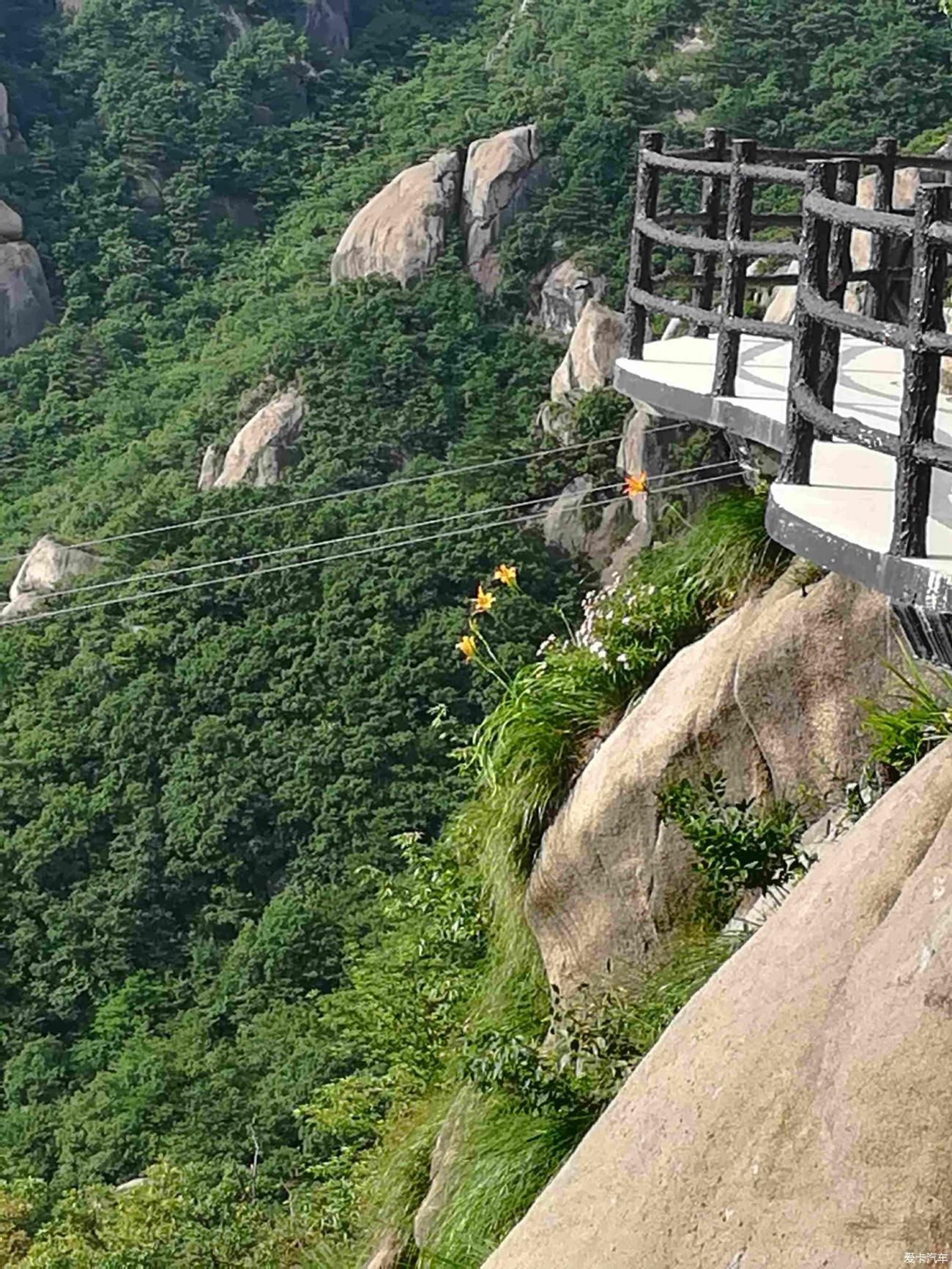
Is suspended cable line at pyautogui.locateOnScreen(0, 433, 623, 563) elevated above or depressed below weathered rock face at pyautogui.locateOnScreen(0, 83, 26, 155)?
below

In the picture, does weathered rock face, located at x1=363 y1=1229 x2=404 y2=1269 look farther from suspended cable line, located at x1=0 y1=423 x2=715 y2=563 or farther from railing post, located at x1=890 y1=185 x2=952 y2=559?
suspended cable line, located at x1=0 y1=423 x2=715 y2=563

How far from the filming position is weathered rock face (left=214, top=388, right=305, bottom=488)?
122 ft

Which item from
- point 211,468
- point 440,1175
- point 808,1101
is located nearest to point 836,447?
point 808,1101

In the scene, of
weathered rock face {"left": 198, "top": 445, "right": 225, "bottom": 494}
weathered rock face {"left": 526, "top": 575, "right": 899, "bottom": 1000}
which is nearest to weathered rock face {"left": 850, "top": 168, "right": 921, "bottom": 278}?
weathered rock face {"left": 526, "top": 575, "right": 899, "bottom": 1000}

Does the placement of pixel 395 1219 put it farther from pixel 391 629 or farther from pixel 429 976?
pixel 391 629

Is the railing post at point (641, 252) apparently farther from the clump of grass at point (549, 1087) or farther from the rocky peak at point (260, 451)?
the rocky peak at point (260, 451)

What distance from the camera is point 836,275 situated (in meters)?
5.22

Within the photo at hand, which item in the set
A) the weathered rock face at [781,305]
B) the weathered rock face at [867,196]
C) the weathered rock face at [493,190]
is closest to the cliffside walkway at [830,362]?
the weathered rock face at [867,196]

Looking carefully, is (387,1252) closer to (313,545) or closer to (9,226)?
(313,545)

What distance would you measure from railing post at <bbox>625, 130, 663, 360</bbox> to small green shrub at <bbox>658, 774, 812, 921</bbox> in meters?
2.08

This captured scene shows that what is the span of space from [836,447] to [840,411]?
0.34 meters

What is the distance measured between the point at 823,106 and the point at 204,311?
18.3 meters

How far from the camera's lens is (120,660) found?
31922 millimetres

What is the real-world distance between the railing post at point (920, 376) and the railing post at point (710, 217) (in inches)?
103
